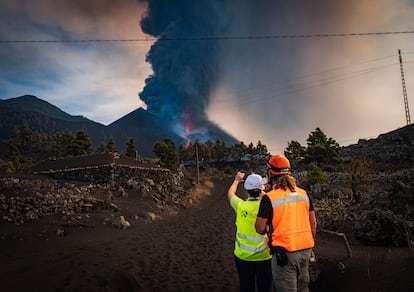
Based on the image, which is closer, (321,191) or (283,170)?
(283,170)

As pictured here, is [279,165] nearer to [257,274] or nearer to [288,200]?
[288,200]

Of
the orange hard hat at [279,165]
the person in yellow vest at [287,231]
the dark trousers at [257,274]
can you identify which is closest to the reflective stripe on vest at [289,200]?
the person in yellow vest at [287,231]

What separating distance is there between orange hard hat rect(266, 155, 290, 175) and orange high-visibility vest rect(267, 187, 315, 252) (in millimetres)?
275

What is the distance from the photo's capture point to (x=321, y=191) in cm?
3344

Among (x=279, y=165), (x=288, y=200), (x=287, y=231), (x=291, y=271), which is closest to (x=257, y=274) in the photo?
(x=291, y=271)

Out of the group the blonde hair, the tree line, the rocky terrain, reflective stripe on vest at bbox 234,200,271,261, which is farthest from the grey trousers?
the tree line

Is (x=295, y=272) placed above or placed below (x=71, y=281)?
above

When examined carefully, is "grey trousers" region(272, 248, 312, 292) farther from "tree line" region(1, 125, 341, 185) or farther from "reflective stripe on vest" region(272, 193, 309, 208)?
"tree line" region(1, 125, 341, 185)

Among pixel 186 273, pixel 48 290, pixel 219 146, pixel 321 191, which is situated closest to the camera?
pixel 48 290

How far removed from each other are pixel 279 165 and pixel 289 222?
74 cm

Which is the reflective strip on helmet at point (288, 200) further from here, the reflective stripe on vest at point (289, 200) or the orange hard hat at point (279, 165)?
the orange hard hat at point (279, 165)

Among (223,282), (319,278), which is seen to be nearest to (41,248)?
(223,282)

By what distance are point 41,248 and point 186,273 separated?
5.85 meters

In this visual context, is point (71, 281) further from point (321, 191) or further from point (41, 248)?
point (321, 191)
